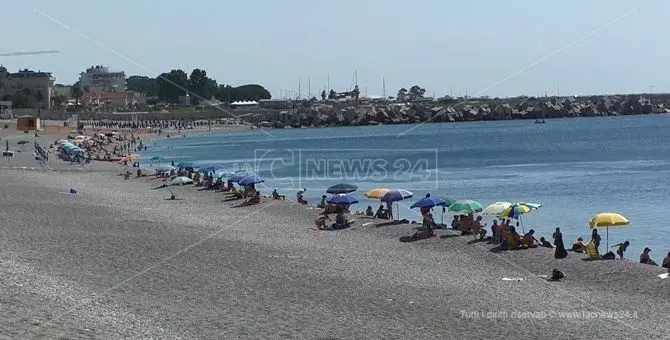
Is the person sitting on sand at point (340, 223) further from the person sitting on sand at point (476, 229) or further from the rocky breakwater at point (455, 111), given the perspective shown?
the rocky breakwater at point (455, 111)

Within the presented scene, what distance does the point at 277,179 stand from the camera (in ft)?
144

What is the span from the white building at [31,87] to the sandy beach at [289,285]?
111778 millimetres

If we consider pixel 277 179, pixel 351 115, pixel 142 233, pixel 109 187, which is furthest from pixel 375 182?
pixel 351 115

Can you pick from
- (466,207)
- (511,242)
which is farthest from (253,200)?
(511,242)

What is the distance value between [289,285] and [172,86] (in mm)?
149338

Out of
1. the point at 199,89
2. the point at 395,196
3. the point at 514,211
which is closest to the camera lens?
the point at 514,211

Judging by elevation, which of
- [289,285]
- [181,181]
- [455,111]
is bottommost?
[289,285]

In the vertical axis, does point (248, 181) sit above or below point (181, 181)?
above

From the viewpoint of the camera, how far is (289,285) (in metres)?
14.6

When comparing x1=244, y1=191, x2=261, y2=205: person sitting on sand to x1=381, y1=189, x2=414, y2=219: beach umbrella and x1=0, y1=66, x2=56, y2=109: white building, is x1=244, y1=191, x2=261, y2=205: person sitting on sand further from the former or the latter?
x1=0, y1=66, x2=56, y2=109: white building

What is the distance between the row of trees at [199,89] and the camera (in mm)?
157375

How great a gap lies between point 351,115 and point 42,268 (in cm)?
12657

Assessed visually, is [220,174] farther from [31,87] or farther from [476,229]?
[31,87]

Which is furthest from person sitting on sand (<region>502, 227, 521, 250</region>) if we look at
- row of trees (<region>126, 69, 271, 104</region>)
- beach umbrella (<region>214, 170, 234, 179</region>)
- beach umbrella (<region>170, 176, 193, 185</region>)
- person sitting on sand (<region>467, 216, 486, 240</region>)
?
row of trees (<region>126, 69, 271, 104</region>)
